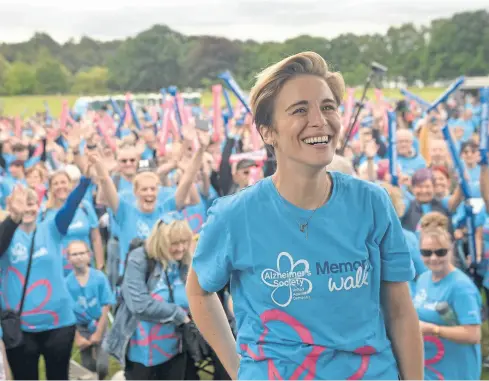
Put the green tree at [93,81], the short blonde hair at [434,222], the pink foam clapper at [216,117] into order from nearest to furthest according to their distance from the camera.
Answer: the short blonde hair at [434,222] < the pink foam clapper at [216,117] < the green tree at [93,81]

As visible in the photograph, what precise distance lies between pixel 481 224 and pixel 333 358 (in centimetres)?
475

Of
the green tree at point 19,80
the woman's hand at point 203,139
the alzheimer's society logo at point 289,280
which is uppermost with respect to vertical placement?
the green tree at point 19,80

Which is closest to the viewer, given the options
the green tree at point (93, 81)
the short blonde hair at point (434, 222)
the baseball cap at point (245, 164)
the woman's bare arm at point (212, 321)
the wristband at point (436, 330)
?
the woman's bare arm at point (212, 321)

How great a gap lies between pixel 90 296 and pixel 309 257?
4064 mm

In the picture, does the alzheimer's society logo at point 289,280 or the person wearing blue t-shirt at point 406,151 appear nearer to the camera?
the alzheimer's society logo at point 289,280

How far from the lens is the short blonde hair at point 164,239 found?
4.46 meters

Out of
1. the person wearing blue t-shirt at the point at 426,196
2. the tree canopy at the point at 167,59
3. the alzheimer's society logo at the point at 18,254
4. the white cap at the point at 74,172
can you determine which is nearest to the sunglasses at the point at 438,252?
the person wearing blue t-shirt at the point at 426,196

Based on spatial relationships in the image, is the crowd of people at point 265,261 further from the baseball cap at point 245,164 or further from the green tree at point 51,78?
the green tree at point 51,78

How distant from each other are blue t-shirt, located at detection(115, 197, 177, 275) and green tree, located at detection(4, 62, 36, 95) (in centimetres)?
2609

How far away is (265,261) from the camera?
1973 millimetres

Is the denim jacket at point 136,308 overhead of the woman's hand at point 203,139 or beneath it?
beneath

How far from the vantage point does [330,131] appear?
78.9 inches

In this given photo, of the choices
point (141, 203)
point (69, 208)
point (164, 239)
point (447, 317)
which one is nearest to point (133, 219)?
point (141, 203)

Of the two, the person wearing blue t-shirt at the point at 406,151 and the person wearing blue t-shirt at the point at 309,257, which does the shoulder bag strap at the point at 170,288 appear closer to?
the person wearing blue t-shirt at the point at 309,257
